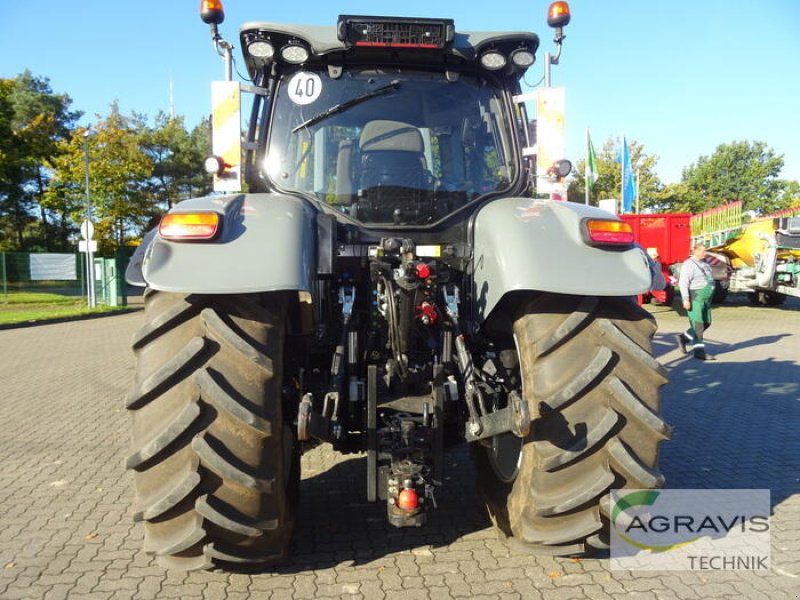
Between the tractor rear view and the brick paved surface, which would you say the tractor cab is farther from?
the brick paved surface

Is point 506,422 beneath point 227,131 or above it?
beneath

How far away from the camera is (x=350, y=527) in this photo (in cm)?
359

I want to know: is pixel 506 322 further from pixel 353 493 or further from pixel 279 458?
pixel 353 493

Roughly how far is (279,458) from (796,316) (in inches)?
713

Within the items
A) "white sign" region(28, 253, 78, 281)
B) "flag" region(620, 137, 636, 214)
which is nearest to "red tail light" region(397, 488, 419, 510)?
"flag" region(620, 137, 636, 214)

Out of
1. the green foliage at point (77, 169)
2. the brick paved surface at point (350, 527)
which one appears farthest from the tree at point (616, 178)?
the brick paved surface at point (350, 527)

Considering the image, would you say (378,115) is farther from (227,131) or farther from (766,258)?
(766,258)

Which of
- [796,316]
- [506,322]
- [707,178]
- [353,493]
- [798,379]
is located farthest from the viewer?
[707,178]

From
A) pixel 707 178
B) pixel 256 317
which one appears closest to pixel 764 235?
pixel 256 317

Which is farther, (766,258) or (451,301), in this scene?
(766,258)

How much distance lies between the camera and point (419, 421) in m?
2.99

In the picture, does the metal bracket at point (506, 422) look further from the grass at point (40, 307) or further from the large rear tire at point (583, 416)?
the grass at point (40, 307)

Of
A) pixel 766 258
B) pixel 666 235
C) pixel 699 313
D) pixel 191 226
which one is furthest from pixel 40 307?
pixel 766 258

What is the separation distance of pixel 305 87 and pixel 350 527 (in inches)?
103
